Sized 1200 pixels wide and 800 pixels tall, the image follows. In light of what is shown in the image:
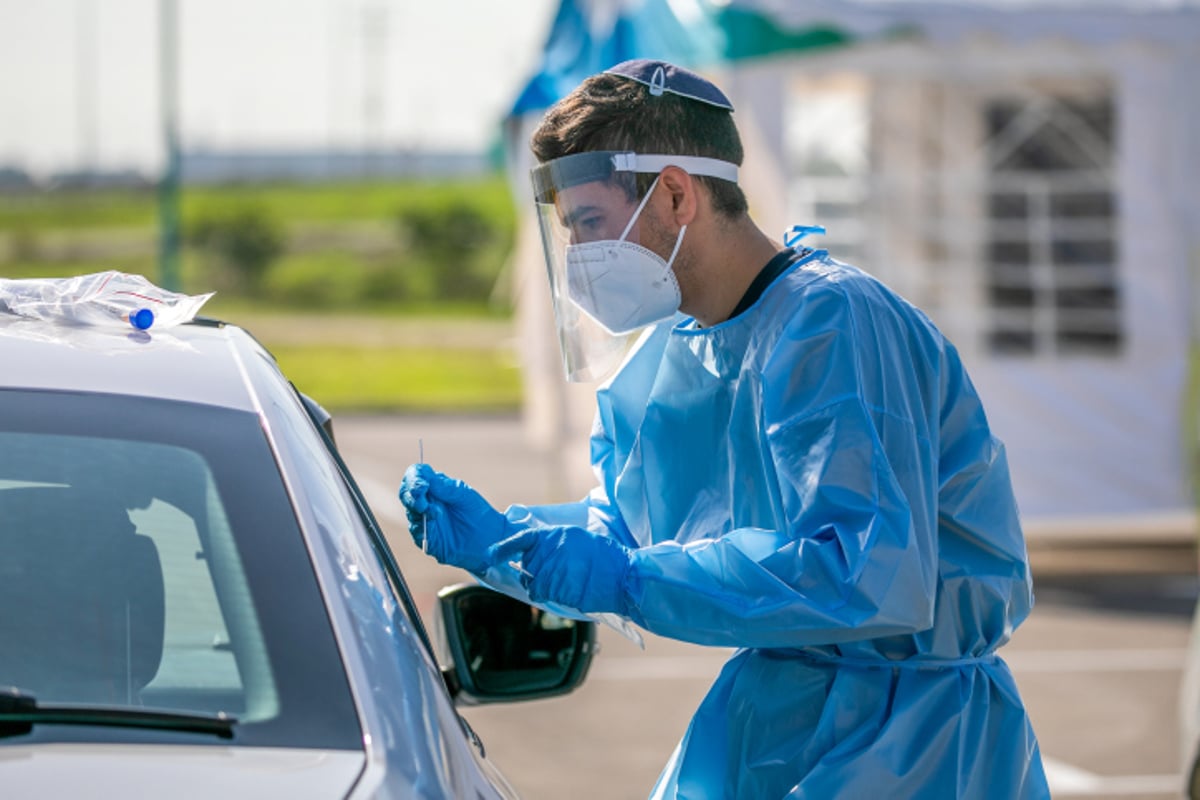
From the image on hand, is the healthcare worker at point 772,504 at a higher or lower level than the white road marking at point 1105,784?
higher

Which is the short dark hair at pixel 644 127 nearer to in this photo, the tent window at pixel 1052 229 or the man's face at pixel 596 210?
the man's face at pixel 596 210

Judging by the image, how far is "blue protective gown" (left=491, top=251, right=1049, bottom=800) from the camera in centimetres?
222

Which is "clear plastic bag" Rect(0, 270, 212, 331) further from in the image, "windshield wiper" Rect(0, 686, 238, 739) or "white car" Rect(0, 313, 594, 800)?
"windshield wiper" Rect(0, 686, 238, 739)

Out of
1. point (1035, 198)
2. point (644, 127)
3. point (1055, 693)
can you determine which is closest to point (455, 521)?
point (644, 127)

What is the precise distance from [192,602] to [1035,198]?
9.61 metres

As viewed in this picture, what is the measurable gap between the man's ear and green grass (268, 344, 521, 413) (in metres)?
21.3

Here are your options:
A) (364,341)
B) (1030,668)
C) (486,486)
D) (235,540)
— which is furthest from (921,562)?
(364,341)

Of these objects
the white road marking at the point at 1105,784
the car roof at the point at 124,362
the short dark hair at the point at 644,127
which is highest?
the short dark hair at the point at 644,127

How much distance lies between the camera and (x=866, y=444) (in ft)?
7.38

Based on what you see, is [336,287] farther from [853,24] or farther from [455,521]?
[455,521]

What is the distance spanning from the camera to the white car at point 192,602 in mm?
1805

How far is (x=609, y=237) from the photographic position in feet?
8.43

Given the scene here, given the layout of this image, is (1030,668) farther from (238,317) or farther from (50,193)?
(50,193)

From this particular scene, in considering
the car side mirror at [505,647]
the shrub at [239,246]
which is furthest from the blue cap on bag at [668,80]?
the shrub at [239,246]
